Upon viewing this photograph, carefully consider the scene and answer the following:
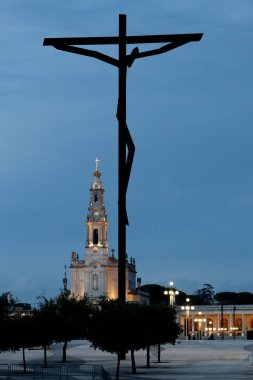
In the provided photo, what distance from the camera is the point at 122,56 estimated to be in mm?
36594

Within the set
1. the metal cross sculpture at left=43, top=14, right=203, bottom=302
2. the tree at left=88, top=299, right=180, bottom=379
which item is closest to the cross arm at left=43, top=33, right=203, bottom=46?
the metal cross sculpture at left=43, top=14, right=203, bottom=302

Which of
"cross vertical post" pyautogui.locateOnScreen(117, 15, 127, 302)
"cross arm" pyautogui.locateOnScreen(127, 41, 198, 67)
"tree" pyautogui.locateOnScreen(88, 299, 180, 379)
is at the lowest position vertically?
"tree" pyautogui.locateOnScreen(88, 299, 180, 379)

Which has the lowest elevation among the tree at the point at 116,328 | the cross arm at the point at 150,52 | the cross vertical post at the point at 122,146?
the tree at the point at 116,328

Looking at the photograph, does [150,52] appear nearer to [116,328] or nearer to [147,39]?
[147,39]

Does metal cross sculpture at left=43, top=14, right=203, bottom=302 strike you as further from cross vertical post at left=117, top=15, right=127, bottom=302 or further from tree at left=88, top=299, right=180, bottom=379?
tree at left=88, top=299, right=180, bottom=379

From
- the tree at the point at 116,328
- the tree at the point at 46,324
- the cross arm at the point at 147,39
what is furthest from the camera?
the tree at the point at 46,324

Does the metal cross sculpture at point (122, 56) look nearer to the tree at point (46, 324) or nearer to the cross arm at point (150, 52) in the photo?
the cross arm at point (150, 52)

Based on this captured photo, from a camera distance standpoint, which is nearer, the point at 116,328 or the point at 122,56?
the point at 122,56

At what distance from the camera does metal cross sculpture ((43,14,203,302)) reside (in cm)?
3659

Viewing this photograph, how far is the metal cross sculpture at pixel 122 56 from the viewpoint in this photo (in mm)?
36594

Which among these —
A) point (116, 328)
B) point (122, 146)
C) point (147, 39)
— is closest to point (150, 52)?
point (147, 39)

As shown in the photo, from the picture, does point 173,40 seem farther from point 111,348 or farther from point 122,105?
point 111,348

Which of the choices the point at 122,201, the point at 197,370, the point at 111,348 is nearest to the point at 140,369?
the point at 197,370

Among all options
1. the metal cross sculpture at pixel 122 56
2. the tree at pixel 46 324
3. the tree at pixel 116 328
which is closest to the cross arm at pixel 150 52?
the metal cross sculpture at pixel 122 56
